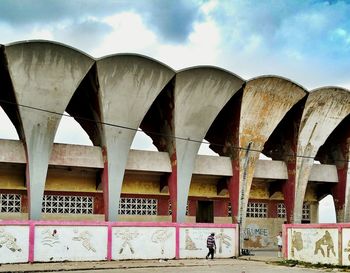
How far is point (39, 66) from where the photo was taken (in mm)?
25891

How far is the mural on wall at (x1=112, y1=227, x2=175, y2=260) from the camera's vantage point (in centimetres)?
2500

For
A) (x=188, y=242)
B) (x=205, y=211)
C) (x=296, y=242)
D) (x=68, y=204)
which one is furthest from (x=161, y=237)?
(x=205, y=211)

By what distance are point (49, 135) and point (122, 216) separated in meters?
7.50

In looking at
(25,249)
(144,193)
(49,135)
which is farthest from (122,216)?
(25,249)

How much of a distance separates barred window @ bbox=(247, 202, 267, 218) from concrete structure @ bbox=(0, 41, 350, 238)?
0.22 feet

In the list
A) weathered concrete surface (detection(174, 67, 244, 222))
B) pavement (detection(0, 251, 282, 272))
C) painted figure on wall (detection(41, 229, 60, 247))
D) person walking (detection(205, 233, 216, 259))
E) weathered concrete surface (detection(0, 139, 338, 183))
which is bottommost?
pavement (detection(0, 251, 282, 272))

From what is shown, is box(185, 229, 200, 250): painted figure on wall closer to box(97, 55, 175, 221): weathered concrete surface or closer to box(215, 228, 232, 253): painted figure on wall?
box(215, 228, 232, 253): painted figure on wall

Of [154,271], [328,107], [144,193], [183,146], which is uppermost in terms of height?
[328,107]

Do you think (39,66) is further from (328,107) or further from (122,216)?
(328,107)

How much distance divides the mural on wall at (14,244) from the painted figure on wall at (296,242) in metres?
11.4

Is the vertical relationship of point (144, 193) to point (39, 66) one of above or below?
below

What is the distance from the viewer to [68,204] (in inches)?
1233

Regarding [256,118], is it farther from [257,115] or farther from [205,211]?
[205,211]

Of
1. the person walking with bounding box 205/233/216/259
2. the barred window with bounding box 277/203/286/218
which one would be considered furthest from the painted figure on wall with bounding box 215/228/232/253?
the barred window with bounding box 277/203/286/218
